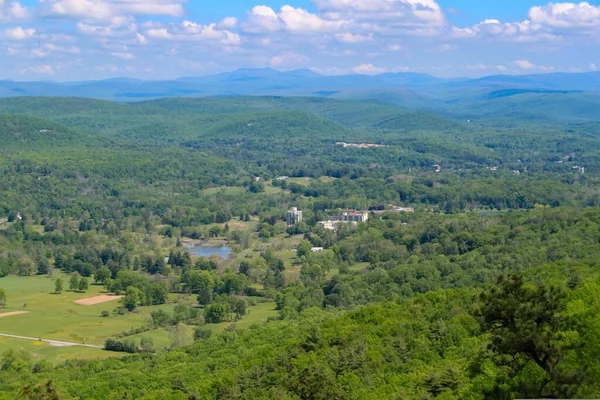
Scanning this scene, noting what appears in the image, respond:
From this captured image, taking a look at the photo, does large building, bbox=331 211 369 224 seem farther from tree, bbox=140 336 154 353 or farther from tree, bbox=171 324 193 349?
tree, bbox=140 336 154 353

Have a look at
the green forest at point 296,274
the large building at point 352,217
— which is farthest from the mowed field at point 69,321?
the large building at point 352,217

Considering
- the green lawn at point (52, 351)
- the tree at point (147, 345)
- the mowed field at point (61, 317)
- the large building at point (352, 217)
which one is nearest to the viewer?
the green lawn at point (52, 351)

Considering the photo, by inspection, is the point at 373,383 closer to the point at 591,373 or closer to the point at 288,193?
the point at 591,373

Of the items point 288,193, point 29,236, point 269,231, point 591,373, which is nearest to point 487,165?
point 288,193

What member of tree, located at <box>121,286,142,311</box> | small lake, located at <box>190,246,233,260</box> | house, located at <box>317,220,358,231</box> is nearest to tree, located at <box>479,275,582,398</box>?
tree, located at <box>121,286,142,311</box>

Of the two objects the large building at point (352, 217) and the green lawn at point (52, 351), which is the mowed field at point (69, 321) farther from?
the large building at point (352, 217)

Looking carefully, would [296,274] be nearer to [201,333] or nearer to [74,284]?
[74,284]
